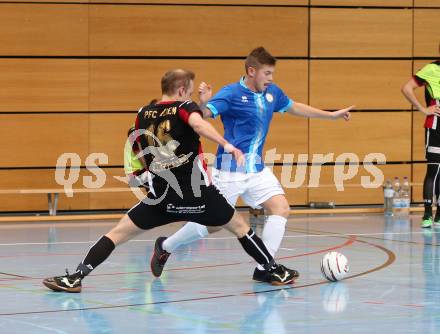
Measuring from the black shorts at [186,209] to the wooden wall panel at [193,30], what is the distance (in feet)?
22.1

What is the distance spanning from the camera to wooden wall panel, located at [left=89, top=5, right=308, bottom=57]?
13.4 metres

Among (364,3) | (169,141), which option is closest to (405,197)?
(364,3)

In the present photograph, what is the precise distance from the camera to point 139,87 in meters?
13.6

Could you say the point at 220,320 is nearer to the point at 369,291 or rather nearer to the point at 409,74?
the point at 369,291

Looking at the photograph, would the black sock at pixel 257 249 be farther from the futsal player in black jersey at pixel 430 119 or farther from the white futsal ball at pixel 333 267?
the futsal player in black jersey at pixel 430 119

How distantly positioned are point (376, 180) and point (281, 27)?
8.44ft

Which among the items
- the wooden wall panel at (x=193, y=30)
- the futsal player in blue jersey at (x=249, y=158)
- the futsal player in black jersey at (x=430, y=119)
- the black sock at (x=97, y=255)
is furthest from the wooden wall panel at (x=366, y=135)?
the black sock at (x=97, y=255)

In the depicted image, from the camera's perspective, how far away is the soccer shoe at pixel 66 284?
22.8 feet

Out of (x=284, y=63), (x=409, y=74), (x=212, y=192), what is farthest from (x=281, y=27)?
(x=212, y=192)

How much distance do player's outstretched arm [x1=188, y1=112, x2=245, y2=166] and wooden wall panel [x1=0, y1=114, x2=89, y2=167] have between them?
22.6 ft

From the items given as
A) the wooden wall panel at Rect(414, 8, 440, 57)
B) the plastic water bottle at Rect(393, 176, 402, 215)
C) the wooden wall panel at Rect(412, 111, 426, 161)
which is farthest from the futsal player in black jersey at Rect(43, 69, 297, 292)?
the wooden wall panel at Rect(414, 8, 440, 57)

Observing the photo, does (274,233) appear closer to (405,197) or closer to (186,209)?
(186,209)

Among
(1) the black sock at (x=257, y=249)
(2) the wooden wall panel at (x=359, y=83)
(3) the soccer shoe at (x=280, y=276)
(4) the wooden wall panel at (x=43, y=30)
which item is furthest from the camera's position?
(2) the wooden wall panel at (x=359, y=83)

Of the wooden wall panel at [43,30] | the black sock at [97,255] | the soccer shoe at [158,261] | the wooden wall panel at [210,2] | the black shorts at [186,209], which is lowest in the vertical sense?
the soccer shoe at [158,261]
